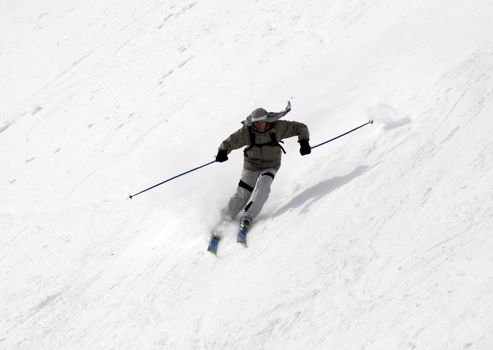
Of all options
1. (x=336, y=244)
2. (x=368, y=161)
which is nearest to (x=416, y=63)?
(x=368, y=161)

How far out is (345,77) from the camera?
32.9ft

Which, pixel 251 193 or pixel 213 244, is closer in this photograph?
pixel 213 244

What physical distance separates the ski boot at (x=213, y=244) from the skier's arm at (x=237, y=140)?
1146 mm

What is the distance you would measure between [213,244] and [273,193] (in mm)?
1369

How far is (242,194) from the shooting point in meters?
7.23

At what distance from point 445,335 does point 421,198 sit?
6.35 ft

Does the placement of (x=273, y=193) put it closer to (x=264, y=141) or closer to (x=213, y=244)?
(x=264, y=141)

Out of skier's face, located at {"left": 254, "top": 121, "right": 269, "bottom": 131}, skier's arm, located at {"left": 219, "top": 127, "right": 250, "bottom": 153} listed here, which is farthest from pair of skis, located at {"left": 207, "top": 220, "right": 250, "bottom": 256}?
skier's face, located at {"left": 254, "top": 121, "right": 269, "bottom": 131}

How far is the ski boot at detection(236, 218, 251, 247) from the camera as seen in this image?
21.8ft

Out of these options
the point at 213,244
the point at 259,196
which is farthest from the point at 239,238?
the point at 259,196

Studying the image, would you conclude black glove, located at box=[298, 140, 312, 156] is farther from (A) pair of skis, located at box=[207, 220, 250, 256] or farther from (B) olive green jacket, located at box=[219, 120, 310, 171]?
(A) pair of skis, located at box=[207, 220, 250, 256]

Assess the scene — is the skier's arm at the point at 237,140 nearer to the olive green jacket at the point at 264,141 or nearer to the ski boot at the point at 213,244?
the olive green jacket at the point at 264,141

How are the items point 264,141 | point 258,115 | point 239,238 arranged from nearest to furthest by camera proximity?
1. point 239,238
2. point 258,115
3. point 264,141

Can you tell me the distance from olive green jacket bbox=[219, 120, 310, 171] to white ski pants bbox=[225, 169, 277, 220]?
11 centimetres
